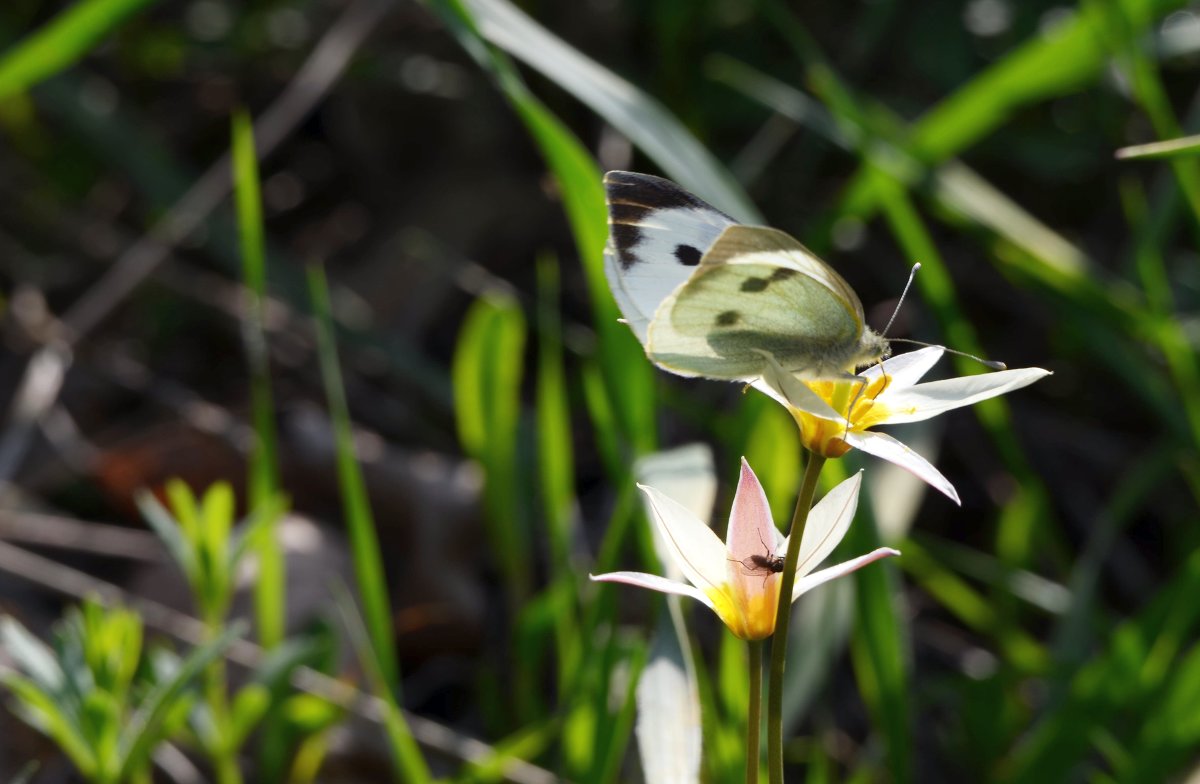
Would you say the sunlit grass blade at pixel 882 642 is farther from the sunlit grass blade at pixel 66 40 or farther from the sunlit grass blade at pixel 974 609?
the sunlit grass blade at pixel 66 40

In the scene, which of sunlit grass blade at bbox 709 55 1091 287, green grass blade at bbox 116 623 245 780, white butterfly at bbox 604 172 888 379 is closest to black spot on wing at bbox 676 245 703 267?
white butterfly at bbox 604 172 888 379

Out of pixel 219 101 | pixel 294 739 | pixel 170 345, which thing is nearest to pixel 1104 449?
pixel 294 739

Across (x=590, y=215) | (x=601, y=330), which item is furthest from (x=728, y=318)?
(x=601, y=330)

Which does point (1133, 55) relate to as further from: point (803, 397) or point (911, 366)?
point (803, 397)

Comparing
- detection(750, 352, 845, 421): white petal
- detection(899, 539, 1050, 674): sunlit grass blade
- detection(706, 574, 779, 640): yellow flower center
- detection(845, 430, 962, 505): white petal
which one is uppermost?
detection(750, 352, 845, 421): white petal

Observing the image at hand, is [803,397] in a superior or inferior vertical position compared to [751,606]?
superior

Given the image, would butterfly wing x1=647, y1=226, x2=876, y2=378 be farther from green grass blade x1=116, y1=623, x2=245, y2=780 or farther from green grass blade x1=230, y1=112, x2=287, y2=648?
green grass blade x1=230, y1=112, x2=287, y2=648

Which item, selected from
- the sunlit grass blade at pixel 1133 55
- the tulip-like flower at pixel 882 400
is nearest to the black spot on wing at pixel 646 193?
the tulip-like flower at pixel 882 400
